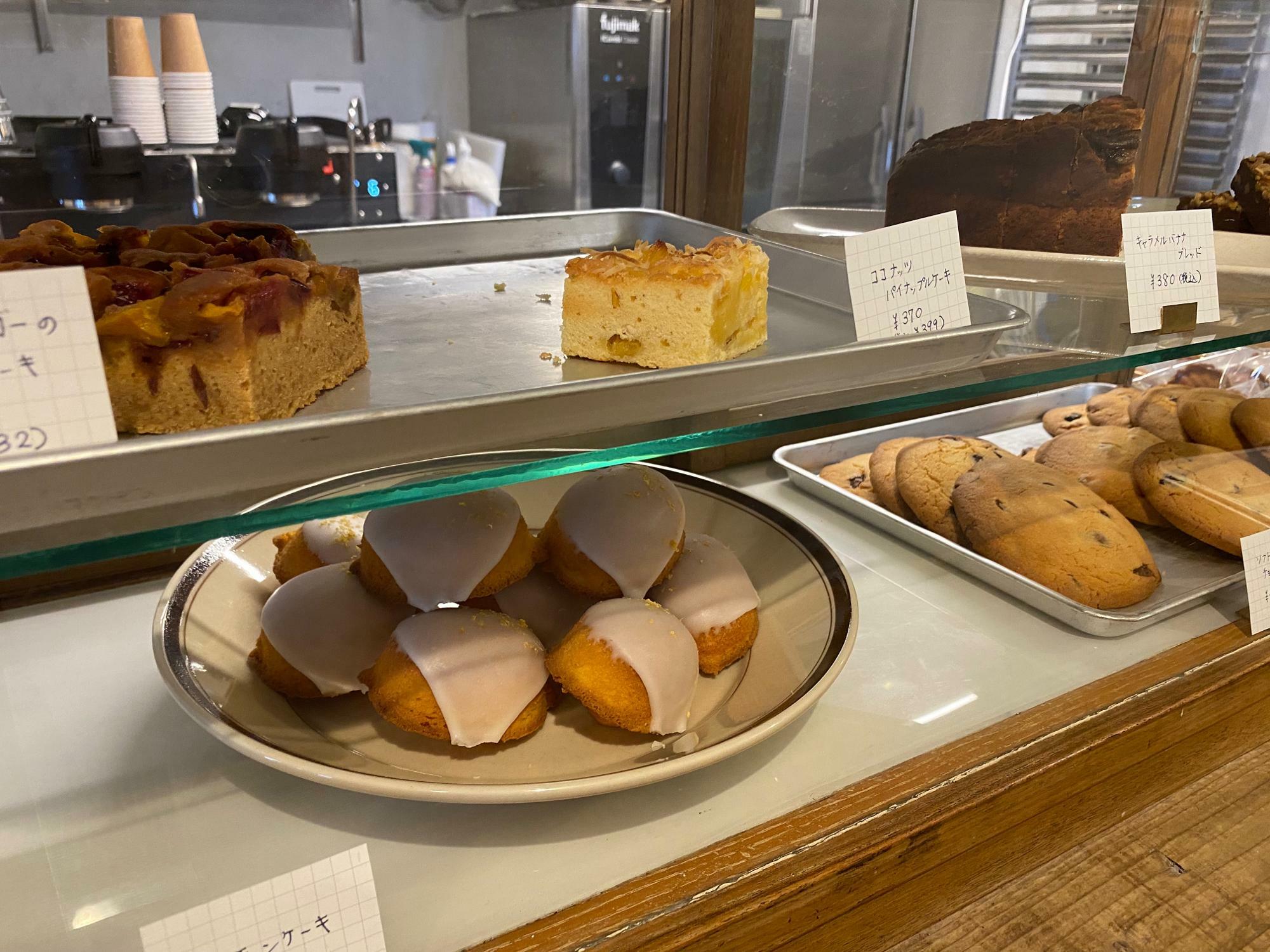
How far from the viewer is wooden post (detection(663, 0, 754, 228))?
0.90 metres

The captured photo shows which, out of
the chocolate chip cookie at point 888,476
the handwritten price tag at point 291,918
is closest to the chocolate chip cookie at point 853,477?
the chocolate chip cookie at point 888,476

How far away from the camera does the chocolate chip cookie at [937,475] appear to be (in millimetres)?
1058

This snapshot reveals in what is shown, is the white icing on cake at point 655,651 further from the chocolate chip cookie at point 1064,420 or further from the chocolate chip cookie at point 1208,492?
the chocolate chip cookie at point 1064,420

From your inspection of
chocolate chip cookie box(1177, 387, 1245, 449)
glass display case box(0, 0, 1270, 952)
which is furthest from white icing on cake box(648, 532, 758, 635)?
chocolate chip cookie box(1177, 387, 1245, 449)

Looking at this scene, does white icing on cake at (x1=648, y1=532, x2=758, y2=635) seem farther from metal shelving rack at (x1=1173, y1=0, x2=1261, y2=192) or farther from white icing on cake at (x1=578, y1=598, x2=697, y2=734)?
metal shelving rack at (x1=1173, y1=0, x2=1261, y2=192)

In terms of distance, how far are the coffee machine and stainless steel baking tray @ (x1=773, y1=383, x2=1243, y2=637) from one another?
0.42 meters

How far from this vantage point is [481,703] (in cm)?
66

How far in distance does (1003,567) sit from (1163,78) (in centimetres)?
51

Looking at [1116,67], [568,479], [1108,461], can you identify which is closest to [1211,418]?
[1108,461]

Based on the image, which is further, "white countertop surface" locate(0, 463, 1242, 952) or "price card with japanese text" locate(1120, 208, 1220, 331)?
"price card with japanese text" locate(1120, 208, 1220, 331)

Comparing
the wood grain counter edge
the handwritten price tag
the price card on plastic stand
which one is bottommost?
the wood grain counter edge

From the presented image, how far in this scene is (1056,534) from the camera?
0.96 metres

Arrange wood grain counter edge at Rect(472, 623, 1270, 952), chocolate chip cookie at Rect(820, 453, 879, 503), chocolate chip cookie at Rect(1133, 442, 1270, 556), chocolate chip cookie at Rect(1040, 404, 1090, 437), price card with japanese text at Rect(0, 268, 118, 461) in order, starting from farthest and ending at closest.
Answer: chocolate chip cookie at Rect(1040, 404, 1090, 437)
chocolate chip cookie at Rect(820, 453, 879, 503)
chocolate chip cookie at Rect(1133, 442, 1270, 556)
wood grain counter edge at Rect(472, 623, 1270, 952)
price card with japanese text at Rect(0, 268, 118, 461)

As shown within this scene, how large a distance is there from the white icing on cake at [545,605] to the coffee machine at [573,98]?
1.21ft
